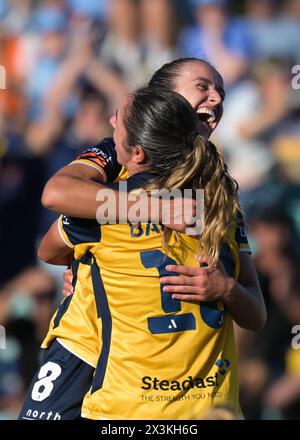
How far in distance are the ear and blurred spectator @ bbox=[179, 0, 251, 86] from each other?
11.0ft

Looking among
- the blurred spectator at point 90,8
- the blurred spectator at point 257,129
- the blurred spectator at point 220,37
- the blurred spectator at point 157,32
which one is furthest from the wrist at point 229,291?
the blurred spectator at point 90,8

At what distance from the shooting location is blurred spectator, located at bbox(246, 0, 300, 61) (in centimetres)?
566

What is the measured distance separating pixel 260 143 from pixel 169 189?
333 centimetres

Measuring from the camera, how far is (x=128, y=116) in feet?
7.77

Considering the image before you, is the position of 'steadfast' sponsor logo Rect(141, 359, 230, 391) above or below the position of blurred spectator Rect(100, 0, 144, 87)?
below

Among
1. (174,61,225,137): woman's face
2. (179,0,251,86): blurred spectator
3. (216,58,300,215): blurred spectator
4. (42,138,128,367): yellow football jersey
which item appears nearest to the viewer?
(42,138,128,367): yellow football jersey

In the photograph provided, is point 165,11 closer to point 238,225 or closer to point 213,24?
point 213,24

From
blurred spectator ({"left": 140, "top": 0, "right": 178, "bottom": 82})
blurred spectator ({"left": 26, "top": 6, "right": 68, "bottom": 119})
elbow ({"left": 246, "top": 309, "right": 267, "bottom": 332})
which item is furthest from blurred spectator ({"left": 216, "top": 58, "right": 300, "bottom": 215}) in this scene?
elbow ({"left": 246, "top": 309, "right": 267, "bottom": 332})

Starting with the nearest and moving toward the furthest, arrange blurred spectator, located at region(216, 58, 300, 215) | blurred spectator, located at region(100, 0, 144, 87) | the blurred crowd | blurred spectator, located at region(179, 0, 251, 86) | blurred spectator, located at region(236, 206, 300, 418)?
blurred spectator, located at region(236, 206, 300, 418) → the blurred crowd → blurred spectator, located at region(216, 58, 300, 215) → blurred spectator, located at region(179, 0, 251, 86) → blurred spectator, located at region(100, 0, 144, 87)

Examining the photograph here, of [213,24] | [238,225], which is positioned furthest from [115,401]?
[213,24]

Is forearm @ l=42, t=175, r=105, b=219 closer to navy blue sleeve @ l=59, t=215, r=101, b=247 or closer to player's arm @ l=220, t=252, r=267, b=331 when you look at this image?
navy blue sleeve @ l=59, t=215, r=101, b=247

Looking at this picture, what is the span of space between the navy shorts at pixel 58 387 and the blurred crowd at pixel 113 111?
8.63 ft

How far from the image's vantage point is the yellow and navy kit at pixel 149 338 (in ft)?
7.23

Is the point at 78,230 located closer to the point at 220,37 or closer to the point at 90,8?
the point at 220,37
